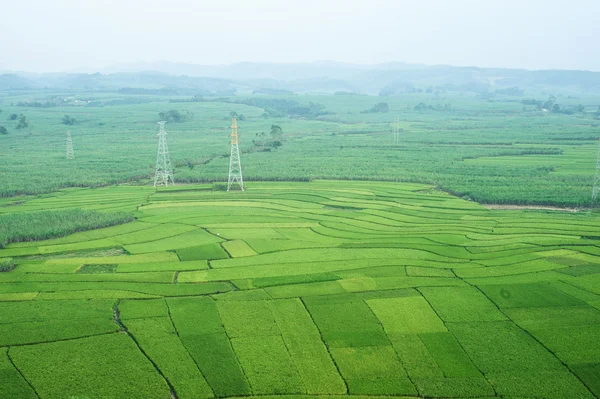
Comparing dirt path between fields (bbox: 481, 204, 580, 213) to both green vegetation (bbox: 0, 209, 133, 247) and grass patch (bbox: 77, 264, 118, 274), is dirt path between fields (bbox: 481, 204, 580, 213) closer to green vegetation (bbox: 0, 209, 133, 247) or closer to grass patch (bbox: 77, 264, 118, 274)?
green vegetation (bbox: 0, 209, 133, 247)

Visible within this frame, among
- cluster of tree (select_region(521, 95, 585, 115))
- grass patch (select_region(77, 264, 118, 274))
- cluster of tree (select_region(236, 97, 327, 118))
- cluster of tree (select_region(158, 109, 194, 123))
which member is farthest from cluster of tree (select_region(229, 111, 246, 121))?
grass patch (select_region(77, 264, 118, 274))

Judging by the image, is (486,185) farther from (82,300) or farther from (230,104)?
(230,104)

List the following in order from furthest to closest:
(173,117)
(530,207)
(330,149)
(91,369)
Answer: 1. (173,117)
2. (330,149)
3. (530,207)
4. (91,369)

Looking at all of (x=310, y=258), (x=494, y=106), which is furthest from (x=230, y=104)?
(x=310, y=258)

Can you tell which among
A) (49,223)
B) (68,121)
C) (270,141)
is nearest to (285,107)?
(68,121)

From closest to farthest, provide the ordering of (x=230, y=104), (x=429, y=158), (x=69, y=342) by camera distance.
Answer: (x=69, y=342), (x=429, y=158), (x=230, y=104)

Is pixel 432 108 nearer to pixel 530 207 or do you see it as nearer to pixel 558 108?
pixel 558 108
